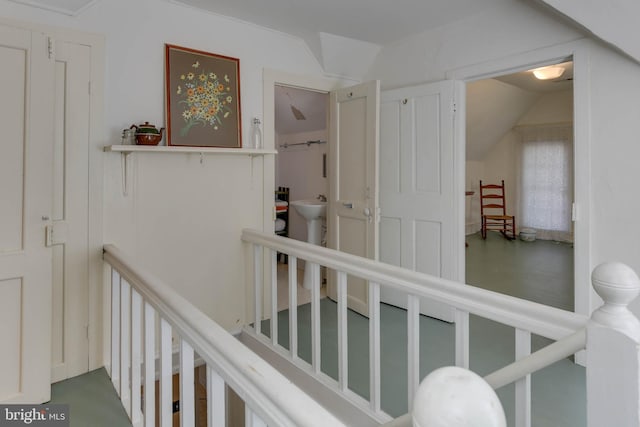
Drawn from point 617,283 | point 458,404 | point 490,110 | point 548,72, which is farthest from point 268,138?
point 490,110

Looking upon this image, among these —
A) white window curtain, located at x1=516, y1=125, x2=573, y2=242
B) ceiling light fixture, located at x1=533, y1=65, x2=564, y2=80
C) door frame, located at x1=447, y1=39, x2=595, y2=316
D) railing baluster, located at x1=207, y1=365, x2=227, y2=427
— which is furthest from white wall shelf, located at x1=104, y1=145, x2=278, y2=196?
white window curtain, located at x1=516, y1=125, x2=573, y2=242

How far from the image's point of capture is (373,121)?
2.97m

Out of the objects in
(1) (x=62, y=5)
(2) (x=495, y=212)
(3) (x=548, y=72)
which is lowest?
(2) (x=495, y=212)

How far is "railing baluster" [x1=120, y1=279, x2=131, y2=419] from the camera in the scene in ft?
6.26

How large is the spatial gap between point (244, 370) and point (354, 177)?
2.50 meters

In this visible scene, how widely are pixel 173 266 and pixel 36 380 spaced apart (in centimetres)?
94

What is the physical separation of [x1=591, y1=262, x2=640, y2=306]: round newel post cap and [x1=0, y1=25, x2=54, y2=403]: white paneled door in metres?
2.31

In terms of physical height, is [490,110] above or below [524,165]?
above

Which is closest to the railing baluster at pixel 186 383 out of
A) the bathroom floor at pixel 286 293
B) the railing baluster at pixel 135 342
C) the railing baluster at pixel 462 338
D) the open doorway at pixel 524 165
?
the railing baluster at pixel 135 342

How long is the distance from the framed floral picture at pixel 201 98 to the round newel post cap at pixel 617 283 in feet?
7.89

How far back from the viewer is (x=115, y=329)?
2.09 m

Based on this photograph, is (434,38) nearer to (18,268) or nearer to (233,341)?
(233,341)

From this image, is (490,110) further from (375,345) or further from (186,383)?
(186,383)

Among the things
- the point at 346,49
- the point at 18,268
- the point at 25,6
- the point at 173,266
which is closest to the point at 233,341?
the point at 18,268
